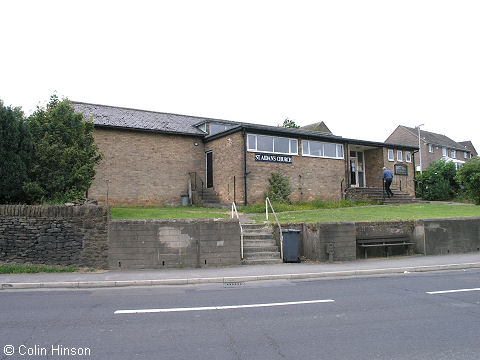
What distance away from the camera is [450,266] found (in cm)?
1153

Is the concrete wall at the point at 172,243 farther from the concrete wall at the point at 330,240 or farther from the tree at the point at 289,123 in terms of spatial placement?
the tree at the point at 289,123

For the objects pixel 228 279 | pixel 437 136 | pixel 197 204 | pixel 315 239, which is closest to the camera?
pixel 228 279

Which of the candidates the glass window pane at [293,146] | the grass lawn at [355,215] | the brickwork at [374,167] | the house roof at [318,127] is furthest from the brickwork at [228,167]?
the house roof at [318,127]

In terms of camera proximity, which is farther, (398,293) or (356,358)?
(398,293)

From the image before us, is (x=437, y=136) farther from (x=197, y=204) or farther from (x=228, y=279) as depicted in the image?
(x=228, y=279)

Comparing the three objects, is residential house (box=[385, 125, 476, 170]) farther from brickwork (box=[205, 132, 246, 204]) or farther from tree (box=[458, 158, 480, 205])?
brickwork (box=[205, 132, 246, 204])

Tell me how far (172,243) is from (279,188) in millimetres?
10803

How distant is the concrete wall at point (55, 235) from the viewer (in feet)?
35.7

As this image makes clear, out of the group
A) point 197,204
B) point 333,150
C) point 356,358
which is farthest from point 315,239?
point 333,150

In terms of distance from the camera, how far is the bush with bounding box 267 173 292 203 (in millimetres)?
20984

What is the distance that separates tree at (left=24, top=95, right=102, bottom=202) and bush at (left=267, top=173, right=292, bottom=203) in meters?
9.77

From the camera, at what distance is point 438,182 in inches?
1323

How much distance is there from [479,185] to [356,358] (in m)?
26.1

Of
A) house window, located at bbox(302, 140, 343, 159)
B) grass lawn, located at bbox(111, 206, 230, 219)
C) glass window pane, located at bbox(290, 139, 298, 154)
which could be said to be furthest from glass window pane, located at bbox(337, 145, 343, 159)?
grass lawn, located at bbox(111, 206, 230, 219)
